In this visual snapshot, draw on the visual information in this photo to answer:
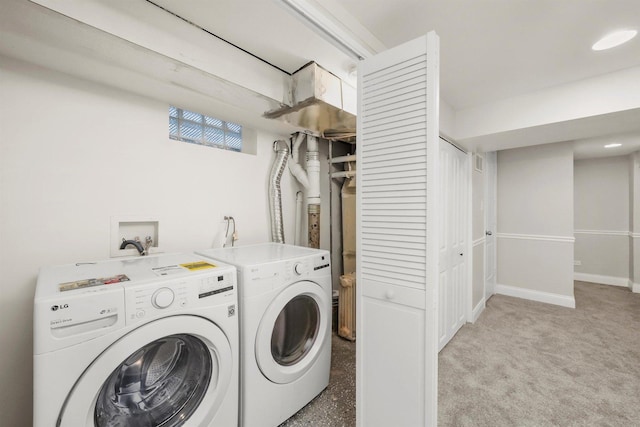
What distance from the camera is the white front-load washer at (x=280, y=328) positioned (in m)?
1.31

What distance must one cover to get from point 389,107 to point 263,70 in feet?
2.94

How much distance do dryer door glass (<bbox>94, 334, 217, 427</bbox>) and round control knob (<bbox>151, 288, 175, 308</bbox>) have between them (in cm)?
16

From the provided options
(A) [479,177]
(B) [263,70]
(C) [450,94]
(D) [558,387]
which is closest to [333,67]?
(B) [263,70]

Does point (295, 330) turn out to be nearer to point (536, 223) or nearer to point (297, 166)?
point (297, 166)

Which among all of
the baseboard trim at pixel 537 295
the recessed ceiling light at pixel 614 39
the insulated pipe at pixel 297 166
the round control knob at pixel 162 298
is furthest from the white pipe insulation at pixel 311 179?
the baseboard trim at pixel 537 295

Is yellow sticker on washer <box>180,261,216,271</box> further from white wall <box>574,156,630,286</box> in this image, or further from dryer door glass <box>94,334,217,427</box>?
white wall <box>574,156,630,286</box>

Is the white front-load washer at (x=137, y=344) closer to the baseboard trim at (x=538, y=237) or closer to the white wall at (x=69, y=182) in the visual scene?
the white wall at (x=69, y=182)

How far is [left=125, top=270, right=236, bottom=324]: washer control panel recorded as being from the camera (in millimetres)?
975

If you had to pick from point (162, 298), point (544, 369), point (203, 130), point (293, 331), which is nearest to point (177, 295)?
point (162, 298)

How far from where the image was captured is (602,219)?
4137mm

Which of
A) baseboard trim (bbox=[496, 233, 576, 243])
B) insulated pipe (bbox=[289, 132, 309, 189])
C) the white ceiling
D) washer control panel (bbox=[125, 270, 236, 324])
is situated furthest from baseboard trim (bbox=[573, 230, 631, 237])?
washer control panel (bbox=[125, 270, 236, 324])

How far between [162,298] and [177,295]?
0.20 ft

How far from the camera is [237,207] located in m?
2.09

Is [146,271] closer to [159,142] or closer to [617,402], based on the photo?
[159,142]
